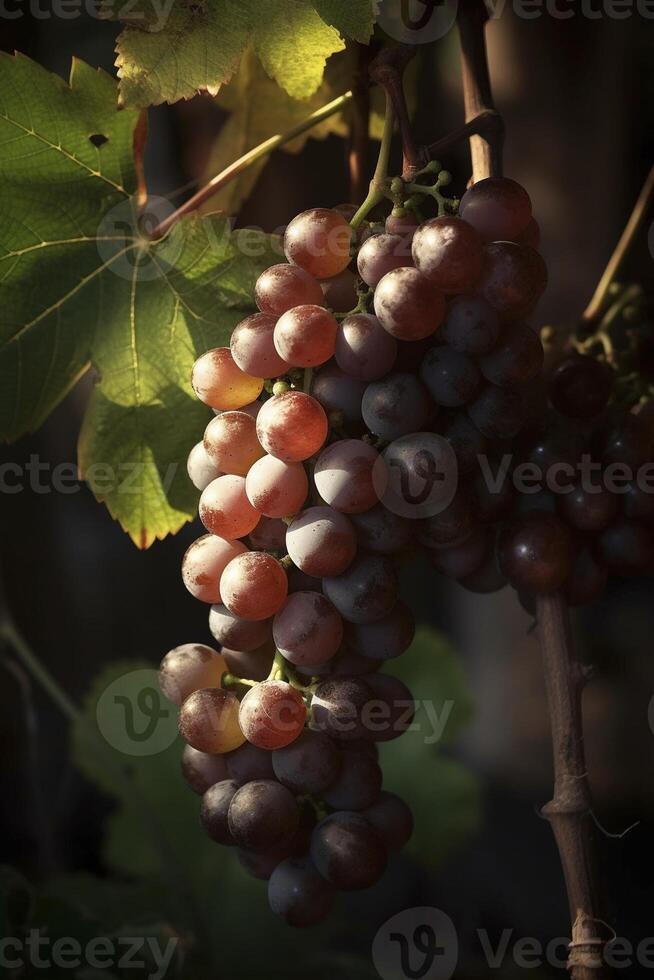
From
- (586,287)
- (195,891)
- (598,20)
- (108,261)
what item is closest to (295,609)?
(108,261)

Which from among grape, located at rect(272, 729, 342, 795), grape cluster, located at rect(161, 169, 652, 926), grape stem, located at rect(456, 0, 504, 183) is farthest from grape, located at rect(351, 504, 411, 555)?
grape stem, located at rect(456, 0, 504, 183)

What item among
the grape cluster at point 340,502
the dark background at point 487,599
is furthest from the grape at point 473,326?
the dark background at point 487,599

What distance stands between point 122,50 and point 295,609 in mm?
312

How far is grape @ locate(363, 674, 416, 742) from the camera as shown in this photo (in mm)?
466

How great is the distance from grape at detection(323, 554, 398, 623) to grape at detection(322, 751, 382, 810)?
78 mm

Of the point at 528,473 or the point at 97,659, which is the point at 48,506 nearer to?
the point at 97,659

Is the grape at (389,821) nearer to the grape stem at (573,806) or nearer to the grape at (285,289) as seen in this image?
the grape stem at (573,806)

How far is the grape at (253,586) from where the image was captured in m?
0.44

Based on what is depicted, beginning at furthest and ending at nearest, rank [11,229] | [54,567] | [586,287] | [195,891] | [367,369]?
1. [54,567]
2. [586,287]
3. [195,891]
4. [11,229]
5. [367,369]

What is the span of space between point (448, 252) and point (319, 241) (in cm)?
7

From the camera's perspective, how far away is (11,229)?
0.55 meters

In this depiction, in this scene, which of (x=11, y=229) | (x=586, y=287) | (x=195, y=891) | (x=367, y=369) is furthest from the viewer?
(x=586, y=287)

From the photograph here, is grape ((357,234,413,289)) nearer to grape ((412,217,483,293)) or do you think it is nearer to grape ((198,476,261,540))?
grape ((412,217,483,293))

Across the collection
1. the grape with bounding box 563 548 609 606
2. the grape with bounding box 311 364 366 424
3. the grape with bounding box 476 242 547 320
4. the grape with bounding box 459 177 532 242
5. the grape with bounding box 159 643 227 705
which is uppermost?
the grape with bounding box 459 177 532 242
